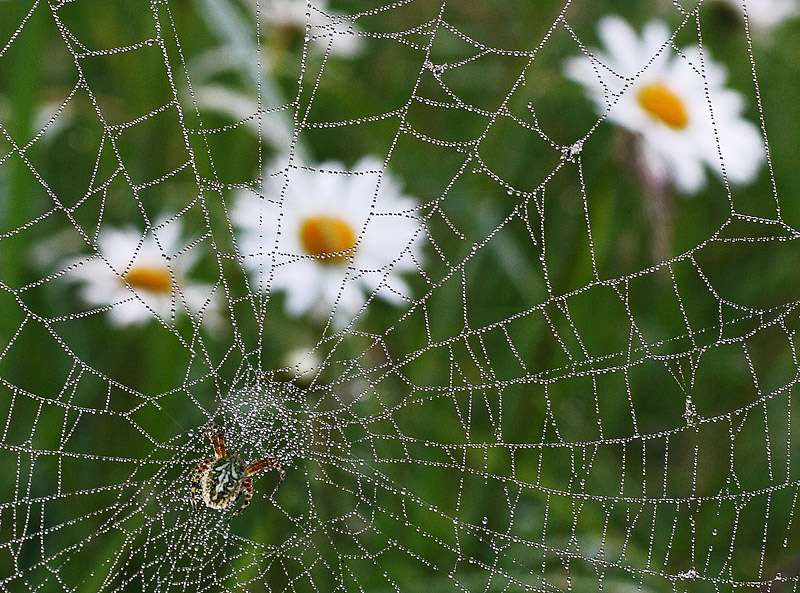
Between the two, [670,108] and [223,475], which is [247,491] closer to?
[223,475]

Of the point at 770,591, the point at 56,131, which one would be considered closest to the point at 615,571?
the point at 770,591

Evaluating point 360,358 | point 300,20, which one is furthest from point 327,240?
point 300,20

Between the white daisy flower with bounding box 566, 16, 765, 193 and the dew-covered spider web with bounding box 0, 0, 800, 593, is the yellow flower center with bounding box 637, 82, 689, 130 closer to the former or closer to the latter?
the white daisy flower with bounding box 566, 16, 765, 193

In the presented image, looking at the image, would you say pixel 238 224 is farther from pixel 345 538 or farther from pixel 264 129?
pixel 345 538

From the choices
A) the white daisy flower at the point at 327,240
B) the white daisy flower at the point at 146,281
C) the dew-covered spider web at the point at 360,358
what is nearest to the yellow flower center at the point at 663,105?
the dew-covered spider web at the point at 360,358

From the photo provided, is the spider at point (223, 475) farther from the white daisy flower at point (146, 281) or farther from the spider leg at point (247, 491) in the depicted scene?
the white daisy flower at point (146, 281)

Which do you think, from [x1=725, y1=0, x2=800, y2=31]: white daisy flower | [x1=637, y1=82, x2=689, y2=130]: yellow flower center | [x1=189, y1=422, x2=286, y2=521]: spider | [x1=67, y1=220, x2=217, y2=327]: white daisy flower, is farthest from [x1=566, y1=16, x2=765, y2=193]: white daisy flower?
[x1=189, y1=422, x2=286, y2=521]: spider
